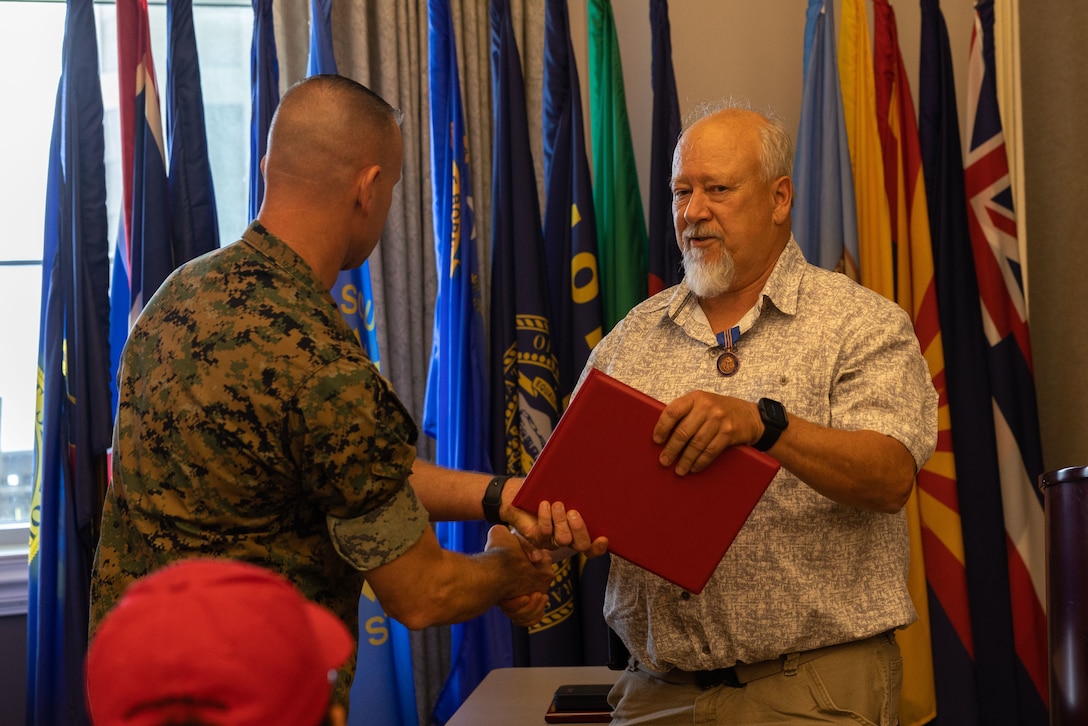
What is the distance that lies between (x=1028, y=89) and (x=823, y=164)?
73 centimetres

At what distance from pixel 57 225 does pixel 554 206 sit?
54.9 inches

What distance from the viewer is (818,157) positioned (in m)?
3.19

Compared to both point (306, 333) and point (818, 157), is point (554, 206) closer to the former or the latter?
point (818, 157)

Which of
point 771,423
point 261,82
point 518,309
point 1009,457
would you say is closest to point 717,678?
point 771,423

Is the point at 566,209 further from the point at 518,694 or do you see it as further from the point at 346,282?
the point at 518,694

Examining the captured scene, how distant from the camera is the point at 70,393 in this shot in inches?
114

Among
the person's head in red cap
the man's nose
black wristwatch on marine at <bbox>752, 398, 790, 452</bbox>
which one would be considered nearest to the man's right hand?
black wristwatch on marine at <bbox>752, 398, 790, 452</bbox>

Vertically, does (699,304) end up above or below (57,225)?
Result: below

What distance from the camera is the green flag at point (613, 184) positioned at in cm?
322

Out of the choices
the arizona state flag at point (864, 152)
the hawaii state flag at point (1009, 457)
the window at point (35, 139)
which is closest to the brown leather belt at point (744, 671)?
the hawaii state flag at point (1009, 457)

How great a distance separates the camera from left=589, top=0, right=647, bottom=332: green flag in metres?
3.22

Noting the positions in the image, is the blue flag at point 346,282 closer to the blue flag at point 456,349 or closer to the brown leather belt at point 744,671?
the blue flag at point 456,349

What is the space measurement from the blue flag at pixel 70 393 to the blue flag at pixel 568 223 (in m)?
1.24

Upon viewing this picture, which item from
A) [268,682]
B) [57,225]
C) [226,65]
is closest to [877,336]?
[268,682]
